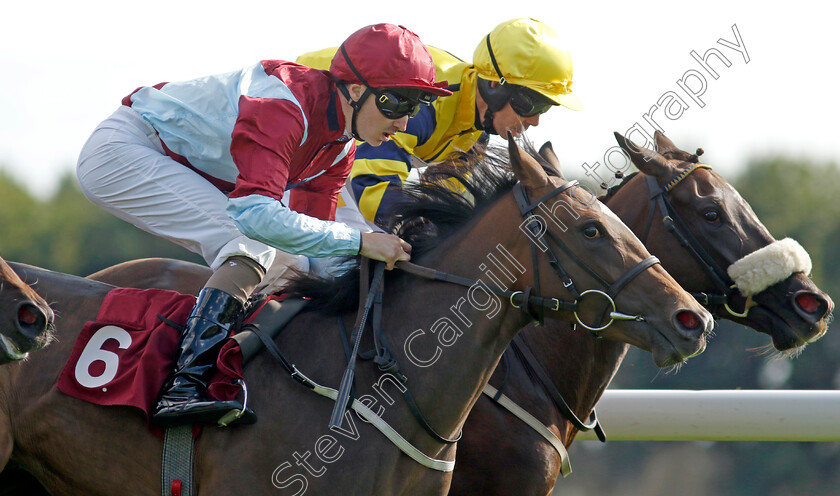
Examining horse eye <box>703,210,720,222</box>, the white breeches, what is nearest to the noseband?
the white breeches

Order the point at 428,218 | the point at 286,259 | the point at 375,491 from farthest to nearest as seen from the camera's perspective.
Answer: the point at 286,259 < the point at 428,218 < the point at 375,491

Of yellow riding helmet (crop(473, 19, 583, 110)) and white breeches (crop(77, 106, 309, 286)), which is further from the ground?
yellow riding helmet (crop(473, 19, 583, 110))

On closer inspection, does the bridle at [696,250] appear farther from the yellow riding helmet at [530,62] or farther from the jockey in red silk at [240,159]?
the jockey in red silk at [240,159]

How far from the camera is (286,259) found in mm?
3727

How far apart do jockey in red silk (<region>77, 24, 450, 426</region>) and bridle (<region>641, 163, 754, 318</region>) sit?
1303mm

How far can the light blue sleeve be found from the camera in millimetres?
2930

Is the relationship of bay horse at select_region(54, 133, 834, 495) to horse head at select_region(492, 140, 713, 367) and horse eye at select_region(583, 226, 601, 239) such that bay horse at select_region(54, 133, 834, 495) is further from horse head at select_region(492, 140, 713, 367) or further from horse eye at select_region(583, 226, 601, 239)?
horse eye at select_region(583, 226, 601, 239)

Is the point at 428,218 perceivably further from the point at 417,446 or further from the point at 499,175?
the point at 417,446

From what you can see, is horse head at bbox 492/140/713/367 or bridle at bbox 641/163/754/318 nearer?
horse head at bbox 492/140/713/367

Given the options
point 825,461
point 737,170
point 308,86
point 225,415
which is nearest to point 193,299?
point 225,415

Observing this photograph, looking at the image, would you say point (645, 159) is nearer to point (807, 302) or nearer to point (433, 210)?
point (807, 302)

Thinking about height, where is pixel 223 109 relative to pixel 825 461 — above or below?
above

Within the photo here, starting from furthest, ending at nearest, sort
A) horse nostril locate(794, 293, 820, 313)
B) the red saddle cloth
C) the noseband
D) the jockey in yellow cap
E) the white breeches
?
the jockey in yellow cap < horse nostril locate(794, 293, 820, 313) < the white breeches < the red saddle cloth < the noseband

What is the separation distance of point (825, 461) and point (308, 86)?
2550 cm
